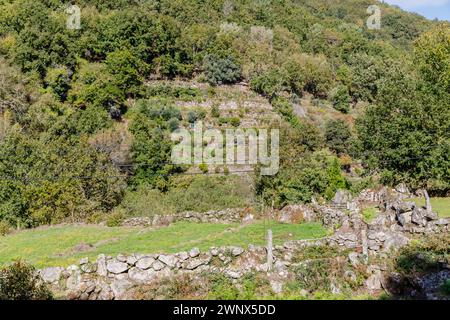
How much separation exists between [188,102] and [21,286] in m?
44.9

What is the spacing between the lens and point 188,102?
177ft

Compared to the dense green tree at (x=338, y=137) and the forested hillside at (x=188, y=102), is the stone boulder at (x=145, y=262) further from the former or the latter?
the dense green tree at (x=338, y=137)

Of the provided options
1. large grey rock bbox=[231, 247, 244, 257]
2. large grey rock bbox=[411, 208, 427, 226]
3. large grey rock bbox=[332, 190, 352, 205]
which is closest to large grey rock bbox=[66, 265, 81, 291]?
large grey rock bbox=[231, 247, 244, 257]

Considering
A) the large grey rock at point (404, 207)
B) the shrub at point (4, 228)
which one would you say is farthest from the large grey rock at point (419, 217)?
the shrub at point (4, 228)

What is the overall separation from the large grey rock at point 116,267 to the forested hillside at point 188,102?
47.9 feet

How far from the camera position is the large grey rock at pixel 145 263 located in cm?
1203

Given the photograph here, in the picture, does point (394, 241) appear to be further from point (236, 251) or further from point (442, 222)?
point (236, 251)

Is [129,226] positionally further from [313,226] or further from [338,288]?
[338,288]

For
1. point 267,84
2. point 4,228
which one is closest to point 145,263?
point 4,228

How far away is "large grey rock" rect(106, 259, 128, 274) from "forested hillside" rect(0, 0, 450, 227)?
47.9 ft

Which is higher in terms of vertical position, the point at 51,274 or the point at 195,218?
the point at 51,274

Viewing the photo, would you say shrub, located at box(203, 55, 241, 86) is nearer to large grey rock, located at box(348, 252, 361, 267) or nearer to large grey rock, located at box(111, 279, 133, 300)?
large grey rock, located at box(348, 252, 361, 267)
